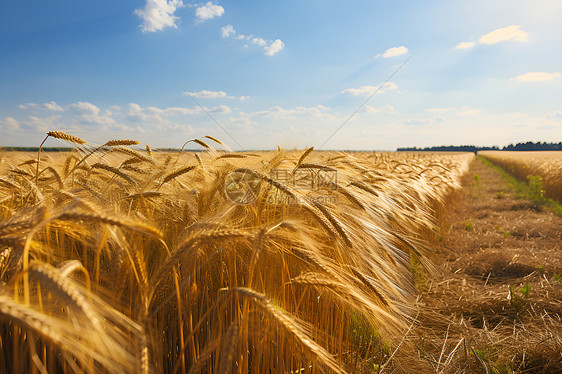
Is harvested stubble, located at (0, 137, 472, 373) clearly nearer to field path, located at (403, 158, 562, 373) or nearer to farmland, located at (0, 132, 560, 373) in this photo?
farmland, located at (0, 132, 560, 373)

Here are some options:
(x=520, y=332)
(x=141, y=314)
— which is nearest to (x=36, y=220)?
(x=141, y=314)

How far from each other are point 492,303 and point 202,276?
2.58m

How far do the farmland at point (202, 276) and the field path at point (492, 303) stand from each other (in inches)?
1.5

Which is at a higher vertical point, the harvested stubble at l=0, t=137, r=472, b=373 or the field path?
the harvested stubble at l=0, t=137, r=472, b=373

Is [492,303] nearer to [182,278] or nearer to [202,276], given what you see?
[202,276]

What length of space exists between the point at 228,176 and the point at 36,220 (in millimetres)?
986

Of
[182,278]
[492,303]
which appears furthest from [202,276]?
[492,303]

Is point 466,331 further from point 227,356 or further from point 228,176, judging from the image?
point 227,356

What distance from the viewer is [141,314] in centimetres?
76

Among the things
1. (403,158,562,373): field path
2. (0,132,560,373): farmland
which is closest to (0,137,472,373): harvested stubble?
(0,132,560,373): farmland

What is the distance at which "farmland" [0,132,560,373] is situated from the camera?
0.71m

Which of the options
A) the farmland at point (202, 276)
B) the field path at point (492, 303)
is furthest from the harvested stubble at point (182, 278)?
the field path at point (492, 303)

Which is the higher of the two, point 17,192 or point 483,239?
point 17,192

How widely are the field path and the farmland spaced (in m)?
0.04
